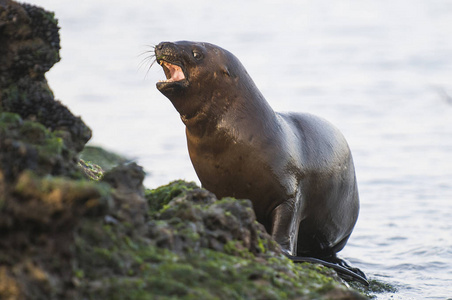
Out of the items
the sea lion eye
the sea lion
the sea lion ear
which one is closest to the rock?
the sea lion

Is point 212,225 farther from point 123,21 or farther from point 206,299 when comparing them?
point 123,21

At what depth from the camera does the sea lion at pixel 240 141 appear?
7359mm

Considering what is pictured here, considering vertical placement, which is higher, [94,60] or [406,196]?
[94,60]

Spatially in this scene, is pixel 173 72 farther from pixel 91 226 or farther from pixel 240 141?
pixel 91 226

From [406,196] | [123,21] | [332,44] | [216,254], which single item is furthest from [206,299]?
[123,21]

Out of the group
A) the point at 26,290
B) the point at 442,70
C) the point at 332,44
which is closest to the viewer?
the point at 26,290

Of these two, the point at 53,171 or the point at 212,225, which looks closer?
the point at 53,171

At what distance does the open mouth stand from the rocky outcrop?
2.20 metres

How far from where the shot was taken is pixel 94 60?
30.2 metres

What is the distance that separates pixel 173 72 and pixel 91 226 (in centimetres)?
369

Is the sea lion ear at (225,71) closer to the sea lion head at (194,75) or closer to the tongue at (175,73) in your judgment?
the sea lion head at (194,75)

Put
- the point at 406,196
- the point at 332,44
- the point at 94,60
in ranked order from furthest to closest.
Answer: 1. the point at 332,44
2. the point at 94,60
3. the point at 406,196

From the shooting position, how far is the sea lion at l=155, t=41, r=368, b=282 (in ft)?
24.1

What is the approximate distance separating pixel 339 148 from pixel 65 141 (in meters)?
4.17
